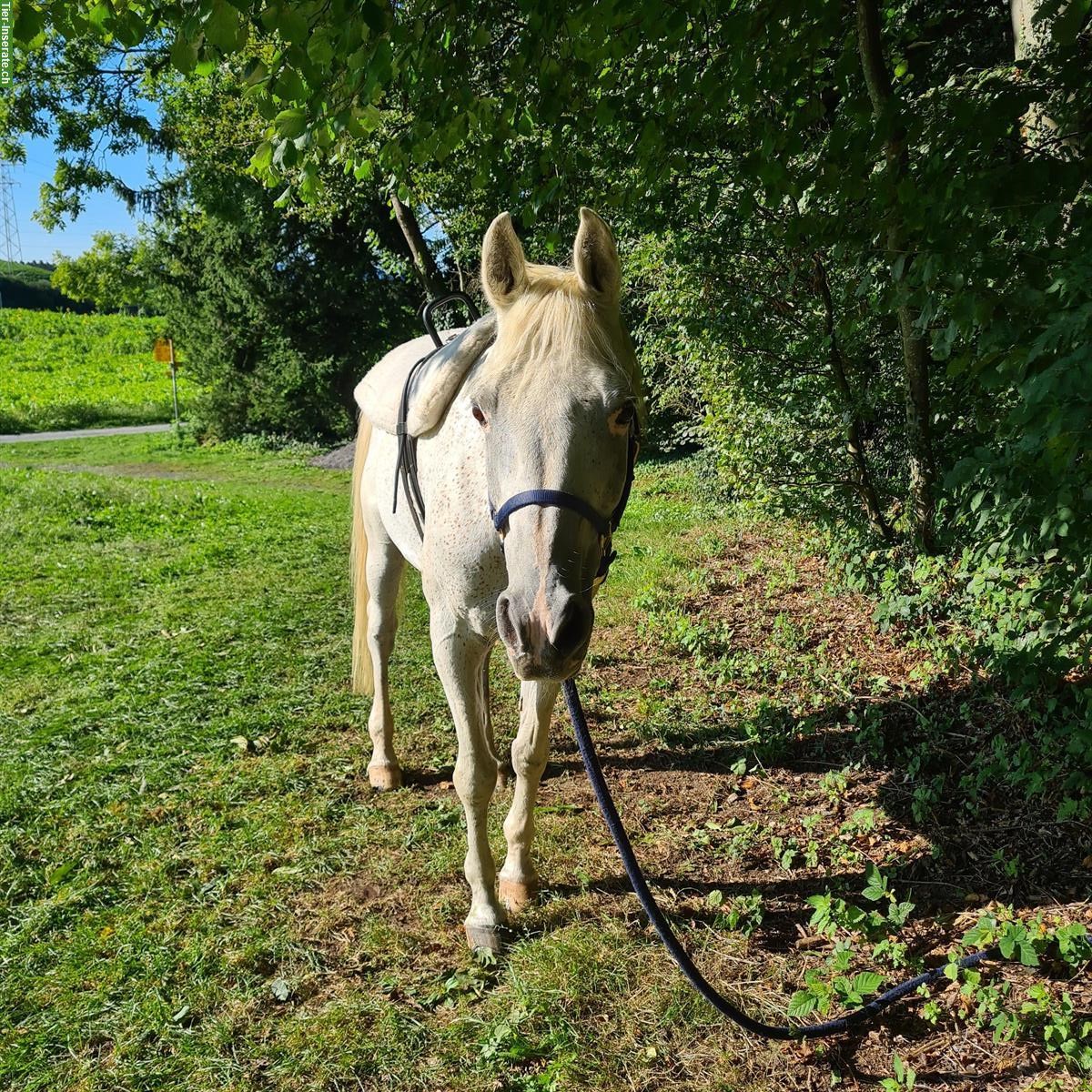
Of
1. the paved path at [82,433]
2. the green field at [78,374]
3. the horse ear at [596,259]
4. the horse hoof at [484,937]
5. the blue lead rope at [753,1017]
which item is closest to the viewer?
the horse ear at [596,259]

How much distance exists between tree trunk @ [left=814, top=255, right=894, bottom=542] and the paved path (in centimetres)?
2053

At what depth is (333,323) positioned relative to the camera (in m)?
18.7

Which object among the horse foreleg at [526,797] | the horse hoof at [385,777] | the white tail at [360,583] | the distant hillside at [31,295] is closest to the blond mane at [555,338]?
the horse foreleg at [526,797]

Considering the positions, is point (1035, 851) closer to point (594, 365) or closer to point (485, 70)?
point (594, 365)

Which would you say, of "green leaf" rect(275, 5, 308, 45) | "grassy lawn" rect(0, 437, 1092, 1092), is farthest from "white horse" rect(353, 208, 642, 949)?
"green leaf" rect(275, 5, 308, 45)

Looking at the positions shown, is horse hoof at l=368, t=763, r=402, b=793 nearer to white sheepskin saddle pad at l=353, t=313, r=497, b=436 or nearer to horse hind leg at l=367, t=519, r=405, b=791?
horse hind leg at l=367, t=519, r=405, b=791

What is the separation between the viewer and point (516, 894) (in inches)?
118

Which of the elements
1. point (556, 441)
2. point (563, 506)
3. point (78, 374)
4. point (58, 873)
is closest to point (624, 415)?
point (556, 441)

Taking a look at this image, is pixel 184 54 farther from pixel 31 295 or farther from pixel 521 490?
pixel 31 295

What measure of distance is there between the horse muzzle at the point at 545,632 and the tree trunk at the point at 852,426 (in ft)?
11.6

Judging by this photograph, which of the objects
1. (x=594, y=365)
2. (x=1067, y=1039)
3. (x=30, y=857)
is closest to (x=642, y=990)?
(x=1067, y=1039)

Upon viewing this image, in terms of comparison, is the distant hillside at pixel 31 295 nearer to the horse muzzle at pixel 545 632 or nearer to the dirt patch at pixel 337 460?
the dirt patch at pixel 337 460

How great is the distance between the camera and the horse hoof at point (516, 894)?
9.76ft

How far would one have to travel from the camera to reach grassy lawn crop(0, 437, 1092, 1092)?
7.61ft
